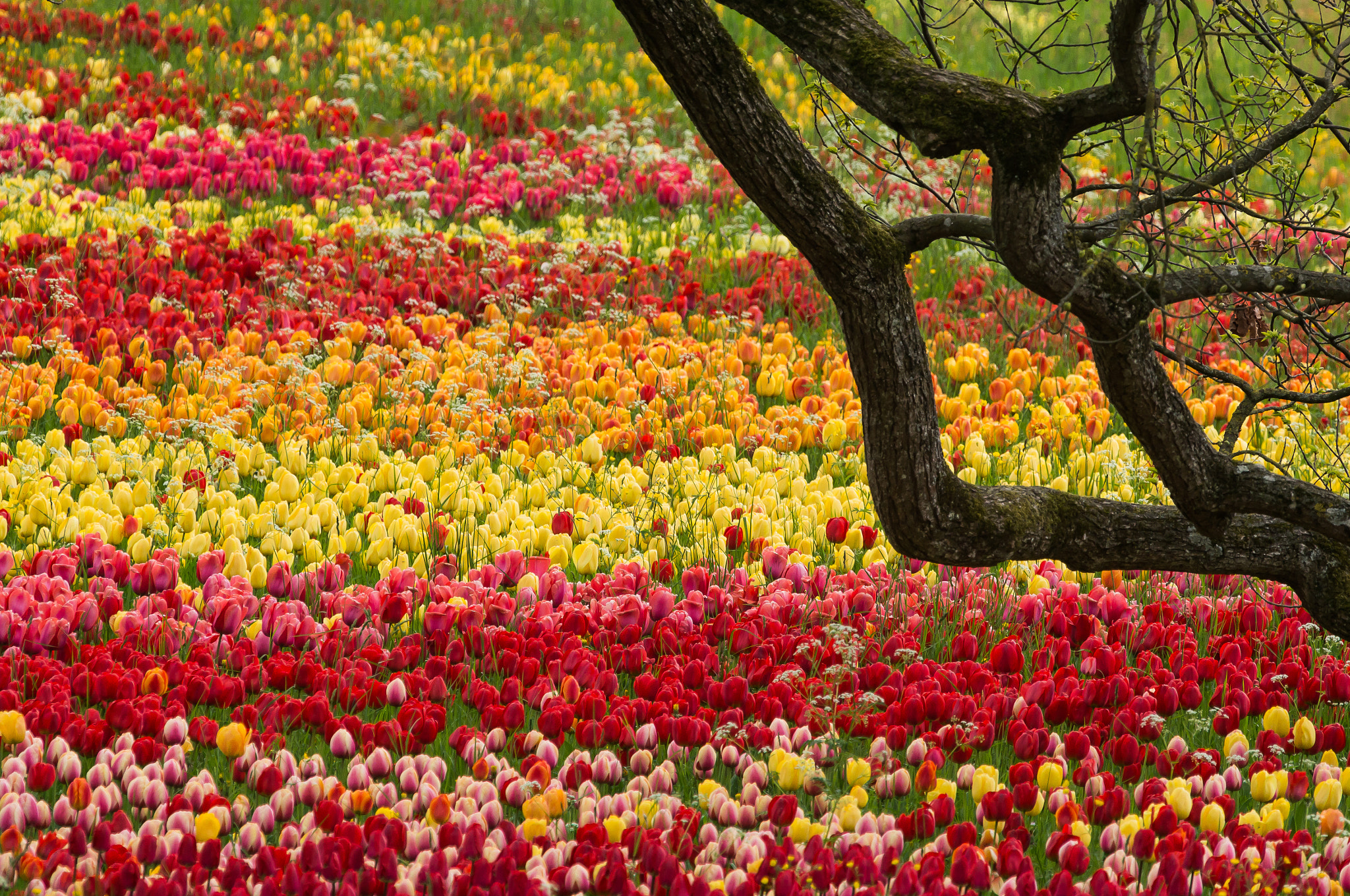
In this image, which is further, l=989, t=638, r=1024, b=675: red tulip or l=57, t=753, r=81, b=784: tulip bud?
l=989, t=638, r=1024, b=675: red tulip

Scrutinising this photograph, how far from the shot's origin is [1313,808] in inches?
157

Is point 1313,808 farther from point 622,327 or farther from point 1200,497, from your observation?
point 622,327

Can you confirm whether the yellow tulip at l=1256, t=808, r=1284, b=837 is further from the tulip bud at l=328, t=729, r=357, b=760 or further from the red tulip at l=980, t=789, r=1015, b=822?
the tulip bud at l=328, t=729, r=357, b=760

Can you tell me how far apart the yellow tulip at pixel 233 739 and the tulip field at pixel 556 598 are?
3 centimetres

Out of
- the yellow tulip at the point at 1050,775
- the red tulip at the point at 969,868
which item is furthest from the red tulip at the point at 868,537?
the red tulip at the point at 969,868

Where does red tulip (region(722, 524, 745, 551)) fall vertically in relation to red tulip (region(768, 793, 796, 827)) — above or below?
above

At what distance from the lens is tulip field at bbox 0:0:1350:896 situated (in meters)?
3.46

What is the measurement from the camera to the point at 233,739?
3836 millimetres

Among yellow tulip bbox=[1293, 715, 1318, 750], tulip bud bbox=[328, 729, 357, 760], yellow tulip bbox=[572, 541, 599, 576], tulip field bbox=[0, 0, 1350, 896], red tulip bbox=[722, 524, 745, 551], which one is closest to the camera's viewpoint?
tulip field bbox=[0, 0, 1350, 896]

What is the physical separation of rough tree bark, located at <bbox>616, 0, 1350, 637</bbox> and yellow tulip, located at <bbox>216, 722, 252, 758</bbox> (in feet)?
6.73

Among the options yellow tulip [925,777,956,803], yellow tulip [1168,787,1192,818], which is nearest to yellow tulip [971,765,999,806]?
yellow tulip [925,777,956,803]

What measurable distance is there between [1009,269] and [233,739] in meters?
2.60

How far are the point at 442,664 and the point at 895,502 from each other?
1.65 m

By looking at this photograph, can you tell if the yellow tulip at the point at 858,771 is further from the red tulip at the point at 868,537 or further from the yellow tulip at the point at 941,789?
the red tulip at the point at 868,537
